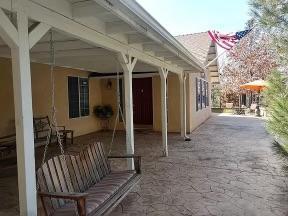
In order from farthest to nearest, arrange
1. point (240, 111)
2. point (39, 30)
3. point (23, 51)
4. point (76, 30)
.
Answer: point (240, 111) → point (76, 30) → point (39, 30) → point (23, 51)

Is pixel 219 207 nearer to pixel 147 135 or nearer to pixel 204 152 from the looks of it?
pixel 204 152

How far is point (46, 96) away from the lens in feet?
30.8

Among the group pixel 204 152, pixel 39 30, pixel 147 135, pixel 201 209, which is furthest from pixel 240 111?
pixel 39 30

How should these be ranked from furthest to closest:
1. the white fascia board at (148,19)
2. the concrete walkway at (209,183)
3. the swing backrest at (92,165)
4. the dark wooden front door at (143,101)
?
1. the dark wooden front door at (143,101)
2. the concrete walkway at (209,183)
3. the swing backrest at (92,165)
4. the white fascia board at (148,19)

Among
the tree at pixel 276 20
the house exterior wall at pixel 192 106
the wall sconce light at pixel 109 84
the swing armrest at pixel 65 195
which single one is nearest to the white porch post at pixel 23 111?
the swing armrest at pixel 65 195

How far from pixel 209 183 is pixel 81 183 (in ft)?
8.26

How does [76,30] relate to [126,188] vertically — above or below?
above

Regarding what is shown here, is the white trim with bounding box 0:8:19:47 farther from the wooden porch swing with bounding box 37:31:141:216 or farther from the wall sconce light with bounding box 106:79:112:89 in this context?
the wall sconce light with bounding box 106:79:112:89

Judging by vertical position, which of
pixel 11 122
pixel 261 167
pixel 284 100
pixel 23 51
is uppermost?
pixel 23 51

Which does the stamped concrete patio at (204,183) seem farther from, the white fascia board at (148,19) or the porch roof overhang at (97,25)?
the white fascia board at (148,19)

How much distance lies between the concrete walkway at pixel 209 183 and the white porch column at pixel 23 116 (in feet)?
5.61

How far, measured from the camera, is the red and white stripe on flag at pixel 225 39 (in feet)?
43.7

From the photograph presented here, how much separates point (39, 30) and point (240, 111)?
64.9ft

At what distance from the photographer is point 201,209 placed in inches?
163
